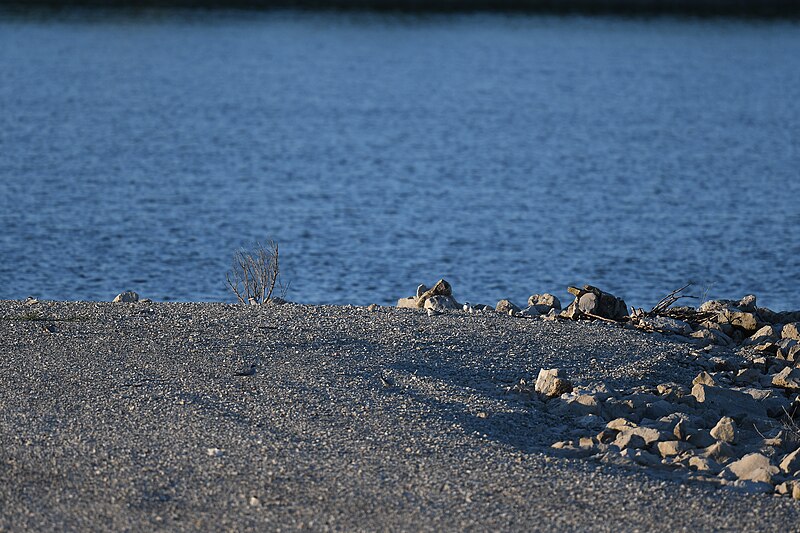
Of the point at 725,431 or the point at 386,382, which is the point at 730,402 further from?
the point at 386,382

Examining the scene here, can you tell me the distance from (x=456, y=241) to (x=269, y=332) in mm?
9444

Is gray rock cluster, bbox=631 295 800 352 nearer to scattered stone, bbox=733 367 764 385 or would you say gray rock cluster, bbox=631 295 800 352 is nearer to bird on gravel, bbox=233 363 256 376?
scattered stone, bbox=733 367 764 385

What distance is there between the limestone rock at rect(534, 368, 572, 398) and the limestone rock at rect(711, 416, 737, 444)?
117 centimetres

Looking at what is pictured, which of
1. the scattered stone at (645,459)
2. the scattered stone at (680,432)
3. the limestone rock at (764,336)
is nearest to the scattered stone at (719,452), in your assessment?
the scattered stone at (680,432)

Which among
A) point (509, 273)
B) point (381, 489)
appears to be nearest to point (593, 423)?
point (381, 489)

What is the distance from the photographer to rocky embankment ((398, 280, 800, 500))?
739 centimetres

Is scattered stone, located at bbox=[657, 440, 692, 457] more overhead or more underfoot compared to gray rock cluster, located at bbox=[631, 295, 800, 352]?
more overhead

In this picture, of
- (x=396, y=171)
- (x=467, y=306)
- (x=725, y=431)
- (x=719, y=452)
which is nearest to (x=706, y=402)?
(x=725, y=431)

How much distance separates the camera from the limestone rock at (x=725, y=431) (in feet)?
25.6

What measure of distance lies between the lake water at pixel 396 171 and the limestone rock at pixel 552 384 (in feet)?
22.2

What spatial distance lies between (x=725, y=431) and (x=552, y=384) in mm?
1322

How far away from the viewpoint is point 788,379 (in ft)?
29.9

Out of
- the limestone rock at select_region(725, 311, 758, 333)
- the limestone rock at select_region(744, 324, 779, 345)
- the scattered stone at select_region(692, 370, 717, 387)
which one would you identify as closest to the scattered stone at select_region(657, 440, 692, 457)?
the scattered stone at select_region(692, 370, 717, 387)

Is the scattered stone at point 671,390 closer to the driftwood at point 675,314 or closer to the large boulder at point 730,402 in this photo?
the large boulder at point 730,402
